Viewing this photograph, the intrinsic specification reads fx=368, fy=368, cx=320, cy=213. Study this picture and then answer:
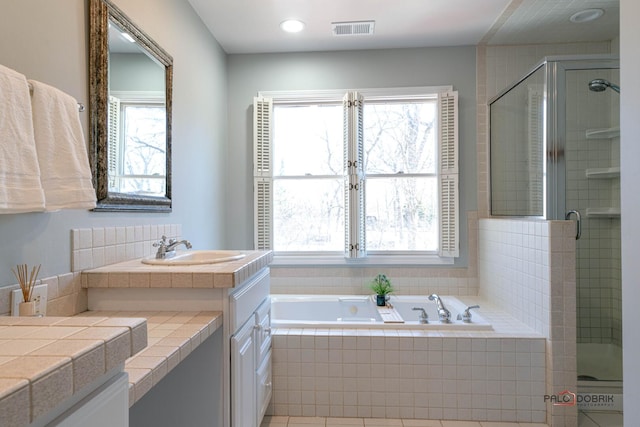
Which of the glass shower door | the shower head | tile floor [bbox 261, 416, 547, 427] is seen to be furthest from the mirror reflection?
the shower head

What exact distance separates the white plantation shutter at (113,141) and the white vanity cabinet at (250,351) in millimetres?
752

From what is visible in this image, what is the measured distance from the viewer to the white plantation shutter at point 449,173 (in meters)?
3.08

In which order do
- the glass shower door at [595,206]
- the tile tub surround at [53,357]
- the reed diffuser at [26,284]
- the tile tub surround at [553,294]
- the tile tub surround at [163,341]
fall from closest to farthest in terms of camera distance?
the tile tub surround at [53,357] → the tile tub surround at [163,341] → the reed diffuser at [26,284] → the tile tub surround at [553,294] → the glass shower door at [595,206]

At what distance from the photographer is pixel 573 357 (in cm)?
212

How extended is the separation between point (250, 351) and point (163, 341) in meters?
0.67

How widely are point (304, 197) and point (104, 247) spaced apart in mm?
1867

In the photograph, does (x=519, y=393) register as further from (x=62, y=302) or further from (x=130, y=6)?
(x=130, y=6)

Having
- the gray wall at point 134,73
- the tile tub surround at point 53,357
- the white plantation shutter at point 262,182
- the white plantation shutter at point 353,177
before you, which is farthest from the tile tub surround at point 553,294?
the gray wall at point 134,73

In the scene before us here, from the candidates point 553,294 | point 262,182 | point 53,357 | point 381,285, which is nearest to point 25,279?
point 53,357

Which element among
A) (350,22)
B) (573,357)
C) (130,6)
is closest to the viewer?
(130,6)

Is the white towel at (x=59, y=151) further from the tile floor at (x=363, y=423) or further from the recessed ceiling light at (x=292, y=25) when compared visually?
the recessed ceiling light at (x=292, y=25)

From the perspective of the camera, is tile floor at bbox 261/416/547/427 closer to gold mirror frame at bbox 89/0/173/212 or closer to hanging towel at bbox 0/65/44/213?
gold mirror frame at bbox 89/0/173/212

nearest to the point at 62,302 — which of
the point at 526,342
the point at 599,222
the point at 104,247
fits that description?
the point at 104,247

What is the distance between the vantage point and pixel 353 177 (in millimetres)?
3090
